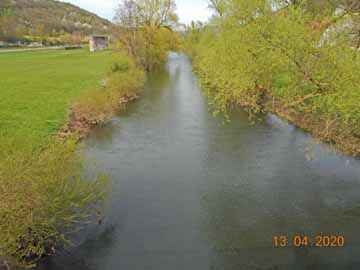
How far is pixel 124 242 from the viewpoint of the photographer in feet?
22.7

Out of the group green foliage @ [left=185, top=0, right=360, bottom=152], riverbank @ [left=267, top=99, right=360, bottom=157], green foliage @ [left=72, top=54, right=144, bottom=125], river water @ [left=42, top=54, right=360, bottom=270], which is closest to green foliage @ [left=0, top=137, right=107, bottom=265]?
river water @ [left=42, top=54, right=360, bottom=270]

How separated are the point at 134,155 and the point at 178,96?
38.0 ft

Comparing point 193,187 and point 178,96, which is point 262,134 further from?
point 178,96

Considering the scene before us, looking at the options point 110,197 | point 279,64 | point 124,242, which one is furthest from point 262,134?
point 124,242

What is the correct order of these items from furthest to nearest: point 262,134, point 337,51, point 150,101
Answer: point 150,101 < point 262,134 < point 337,51

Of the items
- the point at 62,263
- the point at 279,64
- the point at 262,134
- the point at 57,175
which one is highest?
the point at 279,64

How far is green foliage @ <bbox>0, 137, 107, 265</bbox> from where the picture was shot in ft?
16.2

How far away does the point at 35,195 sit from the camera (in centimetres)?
517

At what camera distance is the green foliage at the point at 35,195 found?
493 cm

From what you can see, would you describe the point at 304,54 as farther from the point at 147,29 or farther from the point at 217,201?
the point at 147,29

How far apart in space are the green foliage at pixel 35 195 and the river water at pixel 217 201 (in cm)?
75

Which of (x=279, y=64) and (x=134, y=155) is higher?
(x=279, y=64)

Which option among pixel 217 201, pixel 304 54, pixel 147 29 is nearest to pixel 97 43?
pixel 147 29

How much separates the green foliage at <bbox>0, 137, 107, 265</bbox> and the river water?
75 cm
